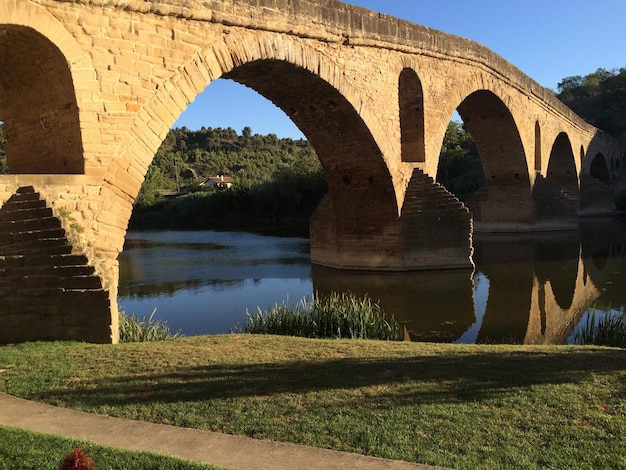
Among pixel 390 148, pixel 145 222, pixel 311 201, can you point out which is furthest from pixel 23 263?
pixel 145 222

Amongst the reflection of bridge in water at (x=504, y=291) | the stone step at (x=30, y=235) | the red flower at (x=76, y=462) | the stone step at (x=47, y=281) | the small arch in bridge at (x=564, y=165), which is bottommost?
the reflection of bridge in water at (x=504, y=291)

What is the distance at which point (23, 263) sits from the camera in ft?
19.2

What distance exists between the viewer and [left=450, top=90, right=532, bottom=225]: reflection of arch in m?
20.8

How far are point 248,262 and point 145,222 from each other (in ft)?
97.1

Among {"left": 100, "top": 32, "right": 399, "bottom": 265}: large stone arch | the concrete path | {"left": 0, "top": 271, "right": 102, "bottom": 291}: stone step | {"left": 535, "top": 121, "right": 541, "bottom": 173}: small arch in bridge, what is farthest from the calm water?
{"left": 535, "top": 121, "right": 541, "bottom": 173}: small arch in bridge

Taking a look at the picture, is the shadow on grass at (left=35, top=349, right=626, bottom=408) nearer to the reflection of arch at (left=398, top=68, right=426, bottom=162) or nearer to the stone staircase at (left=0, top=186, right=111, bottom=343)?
the stone staircase at (left=0, top=186, right=111, bottom=343)

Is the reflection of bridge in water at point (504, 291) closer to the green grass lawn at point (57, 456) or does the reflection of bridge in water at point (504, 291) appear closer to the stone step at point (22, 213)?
the stone step at point (22, 213)

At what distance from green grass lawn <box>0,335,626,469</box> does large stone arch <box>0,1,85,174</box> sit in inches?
117

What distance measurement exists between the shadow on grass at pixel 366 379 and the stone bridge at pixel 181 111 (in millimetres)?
1946

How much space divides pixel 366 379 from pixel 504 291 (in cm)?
846

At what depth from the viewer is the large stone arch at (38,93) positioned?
652cm

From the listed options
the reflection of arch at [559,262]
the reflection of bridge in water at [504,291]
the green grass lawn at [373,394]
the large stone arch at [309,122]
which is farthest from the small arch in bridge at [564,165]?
the green grass lawn at [373,394]

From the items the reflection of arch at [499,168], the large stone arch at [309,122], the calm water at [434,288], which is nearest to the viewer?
the large stone arch at [309,122]

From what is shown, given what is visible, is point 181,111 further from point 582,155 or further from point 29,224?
point 582,155
